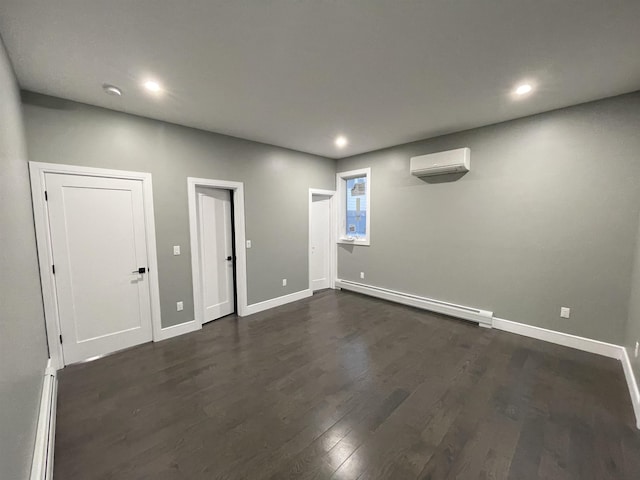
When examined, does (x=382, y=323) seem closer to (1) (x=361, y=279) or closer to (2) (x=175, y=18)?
(1) (x=361, y=279)

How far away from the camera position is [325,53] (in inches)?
76.5

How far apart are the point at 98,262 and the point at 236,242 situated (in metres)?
1.66

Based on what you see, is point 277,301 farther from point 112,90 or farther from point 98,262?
point 112,90

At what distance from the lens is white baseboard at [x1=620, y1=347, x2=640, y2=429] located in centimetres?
199

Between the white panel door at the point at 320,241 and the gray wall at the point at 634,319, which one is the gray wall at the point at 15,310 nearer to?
the white panel door at the point at 320,241

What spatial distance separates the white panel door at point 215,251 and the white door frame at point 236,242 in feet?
0.44

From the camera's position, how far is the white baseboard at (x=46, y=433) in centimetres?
142

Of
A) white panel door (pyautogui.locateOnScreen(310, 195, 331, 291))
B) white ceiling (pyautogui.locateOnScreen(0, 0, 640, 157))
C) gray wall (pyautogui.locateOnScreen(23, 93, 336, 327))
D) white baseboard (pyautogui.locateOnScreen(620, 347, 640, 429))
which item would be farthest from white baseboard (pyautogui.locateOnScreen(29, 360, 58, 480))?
white baseboard (pyautogui.locateOnScreen(620, 347, 640, 429))

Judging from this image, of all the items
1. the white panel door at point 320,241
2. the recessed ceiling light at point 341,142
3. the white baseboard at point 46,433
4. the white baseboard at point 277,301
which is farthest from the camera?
the white panel door at point 320,241

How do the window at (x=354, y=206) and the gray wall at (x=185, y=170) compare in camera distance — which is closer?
the gray wall at (x=185, y=170)

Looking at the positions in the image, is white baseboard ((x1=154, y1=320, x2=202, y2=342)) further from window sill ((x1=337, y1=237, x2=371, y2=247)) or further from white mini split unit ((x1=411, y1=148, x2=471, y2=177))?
white mini split unit ((x1=411, y1=148, x2=471, y2=177))

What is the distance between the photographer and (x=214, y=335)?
3443mm

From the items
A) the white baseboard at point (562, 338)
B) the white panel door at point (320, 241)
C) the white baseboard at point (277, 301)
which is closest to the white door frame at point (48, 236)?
the white baseboard at point (277, 301)

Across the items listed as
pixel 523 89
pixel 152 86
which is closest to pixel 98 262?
pixel 152 86
